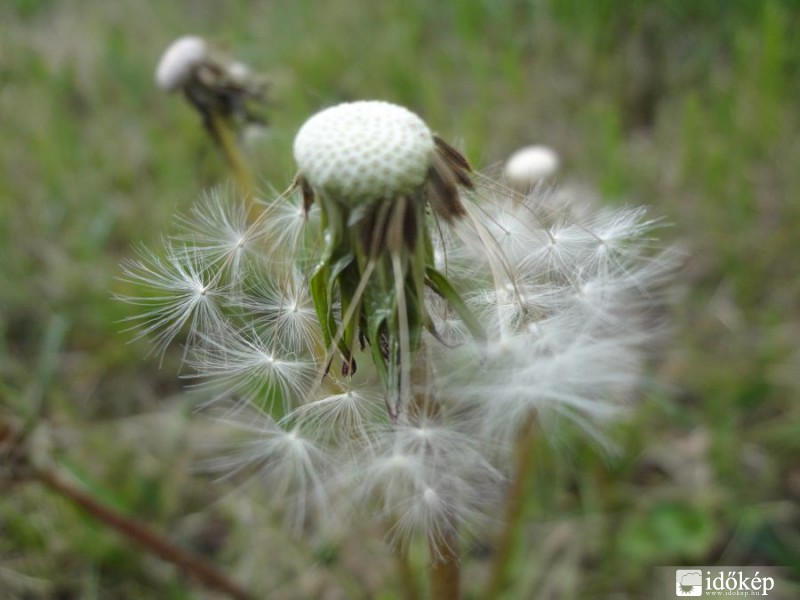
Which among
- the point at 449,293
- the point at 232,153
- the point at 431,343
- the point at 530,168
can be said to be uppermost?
the point at 232,153

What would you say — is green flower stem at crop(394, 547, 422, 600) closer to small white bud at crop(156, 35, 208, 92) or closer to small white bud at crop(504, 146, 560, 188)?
small white bud at crop(504, 146, 560, 188)

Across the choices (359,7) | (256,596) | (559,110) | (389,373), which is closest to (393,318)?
(389,373)

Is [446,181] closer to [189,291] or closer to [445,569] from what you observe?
[189,291]

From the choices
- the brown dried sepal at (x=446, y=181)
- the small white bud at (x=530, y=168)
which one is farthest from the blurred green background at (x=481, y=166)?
the brown dried sepal at (x=446, y=181)

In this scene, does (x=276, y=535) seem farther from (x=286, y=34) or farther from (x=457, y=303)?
(x=286, y=34)

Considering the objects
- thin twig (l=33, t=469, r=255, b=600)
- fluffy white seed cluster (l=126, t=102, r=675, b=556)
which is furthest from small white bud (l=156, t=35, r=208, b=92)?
thin twig (l=33, t=469, r=255, b=600)

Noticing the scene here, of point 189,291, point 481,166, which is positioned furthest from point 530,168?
point 189,291
